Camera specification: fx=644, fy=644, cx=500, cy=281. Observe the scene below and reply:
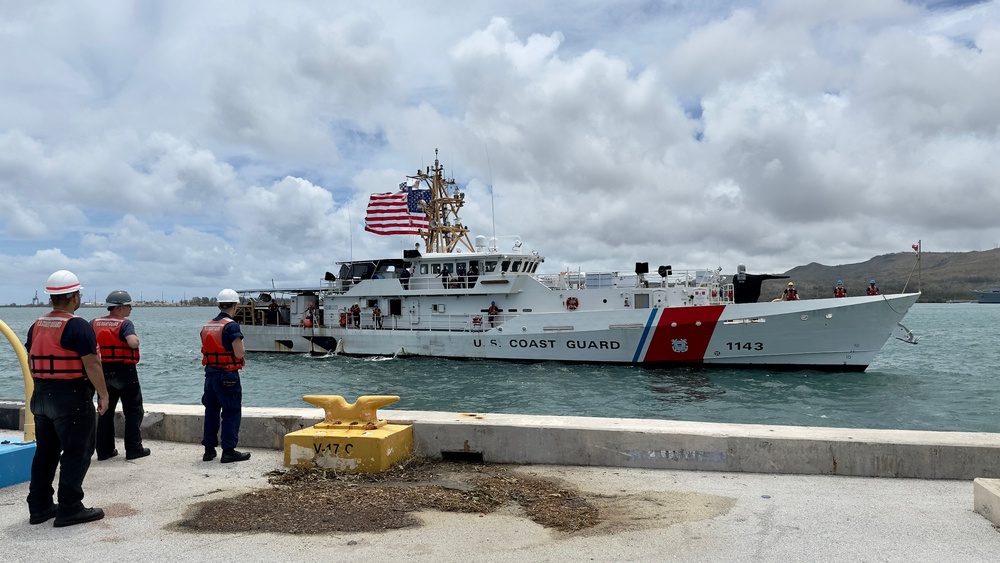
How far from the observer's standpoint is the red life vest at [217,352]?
5215mm

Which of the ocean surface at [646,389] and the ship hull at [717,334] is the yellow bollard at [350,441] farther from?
the ship hull at [717,334]

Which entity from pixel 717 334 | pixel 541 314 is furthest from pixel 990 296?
pixel 541 314

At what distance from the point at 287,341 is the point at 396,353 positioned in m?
6.30

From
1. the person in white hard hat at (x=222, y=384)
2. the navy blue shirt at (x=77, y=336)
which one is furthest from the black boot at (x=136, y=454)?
the navy blue shirt at (x=77, y=336)

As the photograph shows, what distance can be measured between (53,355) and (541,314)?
1801 centimetres

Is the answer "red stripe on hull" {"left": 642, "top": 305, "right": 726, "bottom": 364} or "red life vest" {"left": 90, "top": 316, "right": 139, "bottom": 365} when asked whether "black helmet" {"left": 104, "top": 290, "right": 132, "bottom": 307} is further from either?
"red stripe on hull" {"left": 642, "top": 305, "right": 726, "bottom": 364}

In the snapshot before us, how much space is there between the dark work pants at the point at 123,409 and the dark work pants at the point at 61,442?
1355mm

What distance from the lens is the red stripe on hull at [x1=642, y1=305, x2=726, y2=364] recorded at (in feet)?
63.3

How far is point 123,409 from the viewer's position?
5328mm

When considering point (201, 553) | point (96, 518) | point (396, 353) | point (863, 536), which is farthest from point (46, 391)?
point (396, 353)

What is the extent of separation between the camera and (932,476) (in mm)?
4379

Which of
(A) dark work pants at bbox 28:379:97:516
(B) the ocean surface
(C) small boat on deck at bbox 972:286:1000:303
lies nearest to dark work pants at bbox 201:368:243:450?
(A) dark work pants at bbox 28:379:97:516

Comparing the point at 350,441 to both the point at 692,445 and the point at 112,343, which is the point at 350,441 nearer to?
the point at 112,343

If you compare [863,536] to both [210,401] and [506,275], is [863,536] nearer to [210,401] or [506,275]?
[210,401]
